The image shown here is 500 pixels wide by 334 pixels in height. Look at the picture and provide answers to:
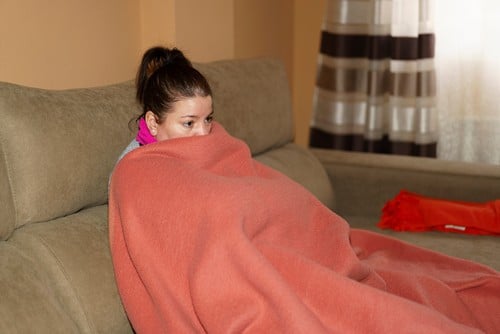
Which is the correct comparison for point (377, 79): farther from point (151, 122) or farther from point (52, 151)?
point (52, 151)

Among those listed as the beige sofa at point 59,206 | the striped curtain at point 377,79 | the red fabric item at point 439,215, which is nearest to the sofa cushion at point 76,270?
the beige sofa at point 59,206

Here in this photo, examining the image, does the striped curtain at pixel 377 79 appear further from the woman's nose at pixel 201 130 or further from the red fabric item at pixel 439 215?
the woman's nose at pixel 201 130

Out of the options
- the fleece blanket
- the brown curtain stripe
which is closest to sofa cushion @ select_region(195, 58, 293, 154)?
the fleece blanket

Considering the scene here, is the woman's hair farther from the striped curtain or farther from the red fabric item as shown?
the striped curtain

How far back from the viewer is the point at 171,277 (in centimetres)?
159

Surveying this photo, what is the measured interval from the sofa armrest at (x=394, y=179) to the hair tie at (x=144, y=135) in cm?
122

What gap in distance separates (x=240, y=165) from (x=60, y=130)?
465 mm

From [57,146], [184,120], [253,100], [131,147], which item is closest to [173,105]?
[184,120]

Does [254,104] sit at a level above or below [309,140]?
above

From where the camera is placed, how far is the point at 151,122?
6.08 feet

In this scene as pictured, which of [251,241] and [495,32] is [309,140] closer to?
[495,32]

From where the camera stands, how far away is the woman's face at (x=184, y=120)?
1.80 m

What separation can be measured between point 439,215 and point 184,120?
1.20 m

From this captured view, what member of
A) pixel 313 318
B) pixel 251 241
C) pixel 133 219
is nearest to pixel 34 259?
pixel 133 219
